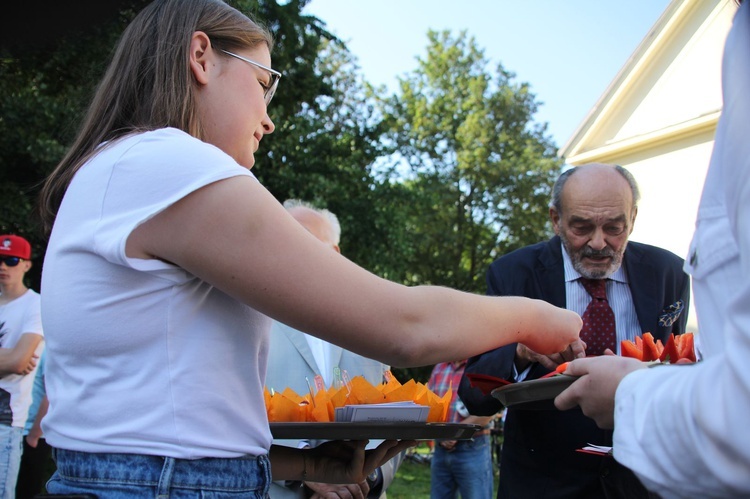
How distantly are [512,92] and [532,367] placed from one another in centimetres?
3240

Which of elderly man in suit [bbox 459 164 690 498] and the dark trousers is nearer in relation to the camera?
elderly man in suit [bbox 459 164 690 498]

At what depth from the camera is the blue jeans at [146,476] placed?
1.28 m

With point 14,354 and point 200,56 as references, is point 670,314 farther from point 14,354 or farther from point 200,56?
point 14,354

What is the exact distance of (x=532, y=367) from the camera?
9.64 ft

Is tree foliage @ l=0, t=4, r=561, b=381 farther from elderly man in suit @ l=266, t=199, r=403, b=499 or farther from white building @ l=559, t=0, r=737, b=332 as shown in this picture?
white building @ l=559, t=0, r=737, b=332

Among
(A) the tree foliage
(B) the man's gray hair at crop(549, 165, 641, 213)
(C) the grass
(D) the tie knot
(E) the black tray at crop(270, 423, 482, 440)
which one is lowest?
(C) the grass

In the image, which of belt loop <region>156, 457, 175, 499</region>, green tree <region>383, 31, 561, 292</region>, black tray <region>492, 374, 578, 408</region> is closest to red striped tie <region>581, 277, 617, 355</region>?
black tray <region>492, 374, 578, 408</region>

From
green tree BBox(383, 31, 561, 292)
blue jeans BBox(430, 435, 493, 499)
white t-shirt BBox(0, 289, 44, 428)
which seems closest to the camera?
white t-shirt BBox(0, 289, 44, 428)

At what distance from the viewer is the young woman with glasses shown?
1.28 m

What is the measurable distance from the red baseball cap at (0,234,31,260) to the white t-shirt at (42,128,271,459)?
16.7ft

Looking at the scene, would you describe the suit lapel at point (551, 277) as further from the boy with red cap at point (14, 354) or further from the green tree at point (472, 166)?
the green tree at point (472, 166)

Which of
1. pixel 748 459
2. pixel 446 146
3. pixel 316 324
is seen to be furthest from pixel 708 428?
pixel 446 146

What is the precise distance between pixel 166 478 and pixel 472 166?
3174cm

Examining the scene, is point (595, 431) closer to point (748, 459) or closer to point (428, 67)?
point (748, 459)
